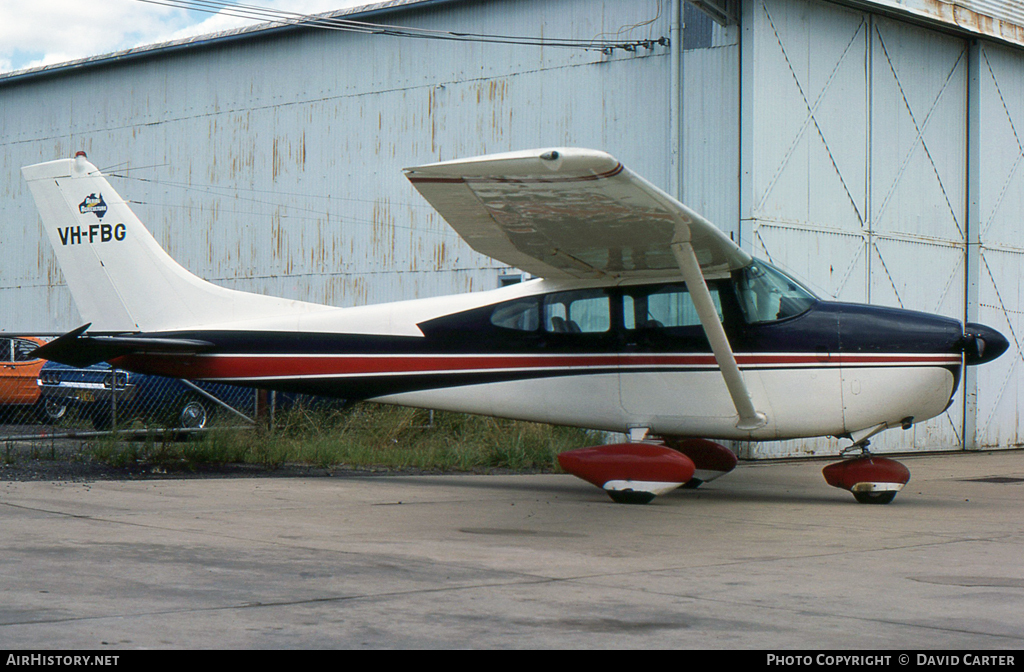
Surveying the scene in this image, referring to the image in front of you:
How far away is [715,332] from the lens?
8.48 meters

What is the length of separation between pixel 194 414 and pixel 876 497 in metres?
9.88

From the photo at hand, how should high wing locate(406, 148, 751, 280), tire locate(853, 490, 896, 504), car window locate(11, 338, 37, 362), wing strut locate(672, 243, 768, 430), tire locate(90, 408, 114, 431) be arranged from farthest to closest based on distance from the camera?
car window locate(11, 338, 37, 362), tire locate(90, 408, 114, 431), tire locate(853, 490, 896, 504), wing strut locate(672, 243, 768, 430), high wing locate(406, 148, 751, 280)

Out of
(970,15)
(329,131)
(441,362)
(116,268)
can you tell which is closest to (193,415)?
(116,268)

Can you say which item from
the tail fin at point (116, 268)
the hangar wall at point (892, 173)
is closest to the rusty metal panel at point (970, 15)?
the hangar wall at point (892, 173)

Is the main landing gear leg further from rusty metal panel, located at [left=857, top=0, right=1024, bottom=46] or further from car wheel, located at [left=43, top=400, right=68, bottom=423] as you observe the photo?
car wheel, located at [left=43, top=400, right=68, bottom=423]

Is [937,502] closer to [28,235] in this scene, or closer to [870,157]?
[870,157]

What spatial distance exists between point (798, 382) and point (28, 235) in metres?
19.3

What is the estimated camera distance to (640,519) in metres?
7.86

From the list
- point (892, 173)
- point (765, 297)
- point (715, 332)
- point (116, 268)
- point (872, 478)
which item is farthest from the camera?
point (892, 173)

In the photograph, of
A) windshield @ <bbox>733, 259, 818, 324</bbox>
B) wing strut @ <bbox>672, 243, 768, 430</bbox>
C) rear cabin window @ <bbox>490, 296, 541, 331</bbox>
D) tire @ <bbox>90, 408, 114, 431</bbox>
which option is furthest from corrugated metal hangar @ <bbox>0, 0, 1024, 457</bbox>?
wing strut @ <bbox>672, 243, 768, 430</bbox>

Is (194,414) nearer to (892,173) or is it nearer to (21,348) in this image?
(21,348)

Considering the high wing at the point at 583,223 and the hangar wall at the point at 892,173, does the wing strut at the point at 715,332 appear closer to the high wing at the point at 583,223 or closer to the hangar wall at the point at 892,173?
the high wing at the point at 583,223

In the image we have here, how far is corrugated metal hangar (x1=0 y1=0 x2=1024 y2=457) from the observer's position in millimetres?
14656

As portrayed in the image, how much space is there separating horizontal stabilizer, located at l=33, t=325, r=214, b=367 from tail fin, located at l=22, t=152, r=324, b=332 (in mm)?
393
